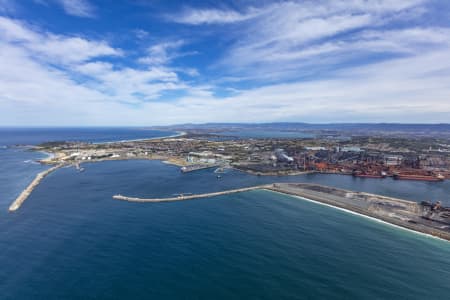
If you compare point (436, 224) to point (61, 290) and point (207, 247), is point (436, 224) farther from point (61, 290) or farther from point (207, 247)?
point (61, 290)

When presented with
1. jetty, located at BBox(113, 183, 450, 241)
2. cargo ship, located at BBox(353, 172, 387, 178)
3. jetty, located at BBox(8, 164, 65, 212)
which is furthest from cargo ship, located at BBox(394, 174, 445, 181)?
jetty, located at BBox(8, 164, 65, 212)


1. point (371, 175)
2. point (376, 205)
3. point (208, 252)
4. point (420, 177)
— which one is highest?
point (208, 252)

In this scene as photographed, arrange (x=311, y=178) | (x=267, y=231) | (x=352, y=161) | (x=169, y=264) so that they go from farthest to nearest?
(x=352, y=161) < (x=311, y=178) < (x=267, y=231) < (x=169, y=264)

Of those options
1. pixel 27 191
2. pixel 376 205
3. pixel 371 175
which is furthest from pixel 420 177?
pixel 27 191

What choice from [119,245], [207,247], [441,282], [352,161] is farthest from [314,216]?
[352,161]

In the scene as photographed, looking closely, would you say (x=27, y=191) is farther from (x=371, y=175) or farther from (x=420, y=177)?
(x=420, y=177)

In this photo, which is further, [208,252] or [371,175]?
[371,175]

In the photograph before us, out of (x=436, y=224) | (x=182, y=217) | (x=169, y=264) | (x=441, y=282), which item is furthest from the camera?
(x=182, y=217)

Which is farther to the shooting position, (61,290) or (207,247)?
(207,247)
